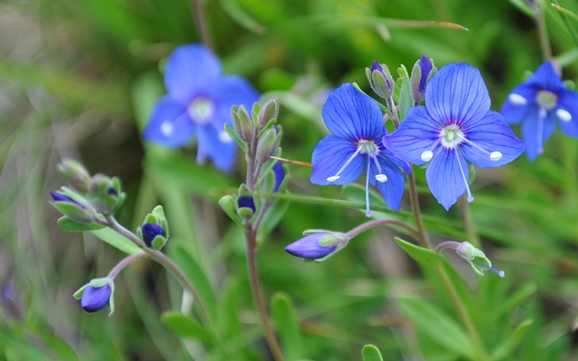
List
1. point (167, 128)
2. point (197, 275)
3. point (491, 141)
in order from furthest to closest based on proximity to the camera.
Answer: point (167, 128), point (197, 275), point (491, 141)

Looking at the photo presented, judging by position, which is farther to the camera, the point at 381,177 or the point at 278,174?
the point at 278,174

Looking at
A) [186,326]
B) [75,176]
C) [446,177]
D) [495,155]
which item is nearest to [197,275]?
[186,326]

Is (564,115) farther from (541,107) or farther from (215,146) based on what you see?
(215,146)

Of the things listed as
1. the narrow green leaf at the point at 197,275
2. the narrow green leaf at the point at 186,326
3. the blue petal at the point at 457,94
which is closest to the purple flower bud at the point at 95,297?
the narrow green leaf at the point at 186,326

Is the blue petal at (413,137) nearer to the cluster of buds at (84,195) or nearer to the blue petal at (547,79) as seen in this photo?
the blue petal at (547,79)

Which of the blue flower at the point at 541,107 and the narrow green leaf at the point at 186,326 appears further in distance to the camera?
the narrow green leaf at the point at 186,326

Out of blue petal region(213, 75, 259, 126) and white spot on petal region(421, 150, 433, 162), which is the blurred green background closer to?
blue petal region(213, 75, 259, 126)
